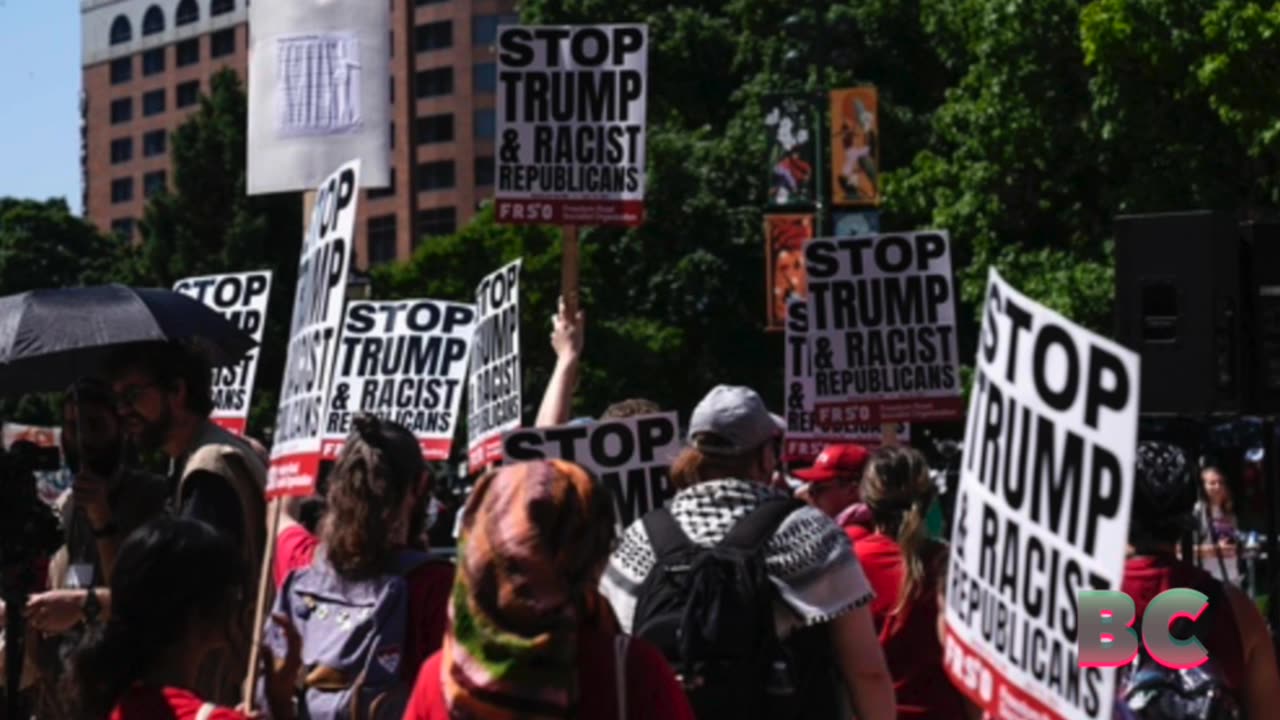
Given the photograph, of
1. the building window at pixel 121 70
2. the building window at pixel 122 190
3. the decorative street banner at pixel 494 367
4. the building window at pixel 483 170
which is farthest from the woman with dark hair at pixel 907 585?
the building window at pixel 121 70

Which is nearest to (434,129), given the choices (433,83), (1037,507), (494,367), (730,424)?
(433,83)

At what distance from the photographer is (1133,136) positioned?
101 ft

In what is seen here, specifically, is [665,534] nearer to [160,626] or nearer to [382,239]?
[160,626]

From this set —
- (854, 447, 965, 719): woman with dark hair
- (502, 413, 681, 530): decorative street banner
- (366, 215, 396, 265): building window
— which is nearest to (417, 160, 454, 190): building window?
(366, 215, 396, 265): building window

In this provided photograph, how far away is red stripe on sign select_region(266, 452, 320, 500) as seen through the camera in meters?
6.24

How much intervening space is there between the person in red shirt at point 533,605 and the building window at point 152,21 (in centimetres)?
11108

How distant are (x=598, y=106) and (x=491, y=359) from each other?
179 centimetres

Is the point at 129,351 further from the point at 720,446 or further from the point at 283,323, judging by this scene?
the point at 283,323

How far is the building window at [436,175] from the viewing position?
9812 cm

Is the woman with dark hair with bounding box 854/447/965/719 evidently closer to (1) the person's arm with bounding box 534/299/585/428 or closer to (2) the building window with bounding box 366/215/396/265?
(1) the person's arm with bounding box 534/299/585/428

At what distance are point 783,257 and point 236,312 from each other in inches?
554

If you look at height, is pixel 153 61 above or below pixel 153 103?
above

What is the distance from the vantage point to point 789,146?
26.1 m

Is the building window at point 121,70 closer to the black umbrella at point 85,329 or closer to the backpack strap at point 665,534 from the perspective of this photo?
the black umbrella at point 85,329
